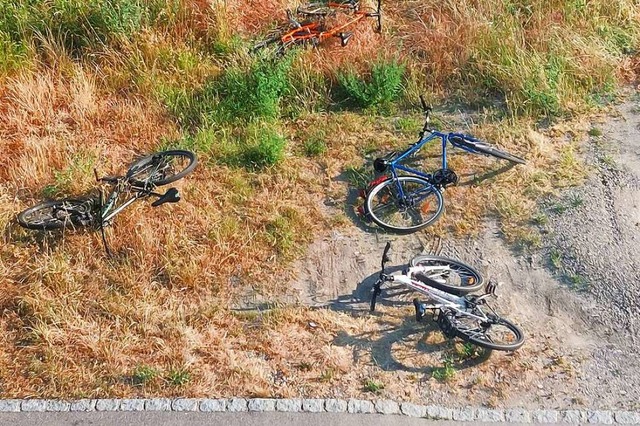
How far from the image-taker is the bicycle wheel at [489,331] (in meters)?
6.34

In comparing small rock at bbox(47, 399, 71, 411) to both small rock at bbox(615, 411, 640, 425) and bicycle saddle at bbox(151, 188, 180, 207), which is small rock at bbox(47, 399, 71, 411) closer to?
bicycle saddle at bbox(151, 188, 180, 207)

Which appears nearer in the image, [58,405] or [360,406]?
[360,406]

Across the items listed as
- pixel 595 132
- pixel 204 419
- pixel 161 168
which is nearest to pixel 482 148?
pixel 595 132

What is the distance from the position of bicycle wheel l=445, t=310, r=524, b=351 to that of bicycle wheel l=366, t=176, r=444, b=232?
145 cm

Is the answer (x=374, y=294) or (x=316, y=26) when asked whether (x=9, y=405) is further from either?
(x=316, y=26)

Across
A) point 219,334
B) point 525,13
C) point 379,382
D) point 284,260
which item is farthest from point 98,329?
point 525,13

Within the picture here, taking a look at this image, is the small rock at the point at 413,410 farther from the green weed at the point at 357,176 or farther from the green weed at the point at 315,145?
the green weed at the point at 315,145

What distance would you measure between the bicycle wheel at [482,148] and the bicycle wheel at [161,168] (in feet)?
10.2

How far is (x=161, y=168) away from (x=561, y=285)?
4.57 metres

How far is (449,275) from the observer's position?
717cm

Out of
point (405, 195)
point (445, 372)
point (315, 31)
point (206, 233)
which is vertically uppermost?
point (315, 31)

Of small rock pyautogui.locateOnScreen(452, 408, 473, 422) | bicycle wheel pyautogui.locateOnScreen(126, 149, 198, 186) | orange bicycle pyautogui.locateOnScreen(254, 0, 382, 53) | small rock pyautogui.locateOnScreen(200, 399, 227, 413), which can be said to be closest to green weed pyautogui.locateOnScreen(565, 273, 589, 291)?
small rock pyautogui.locateOnScreen(452, 408, 473, 422)

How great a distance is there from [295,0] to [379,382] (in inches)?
255

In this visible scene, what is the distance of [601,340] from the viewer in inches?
262
